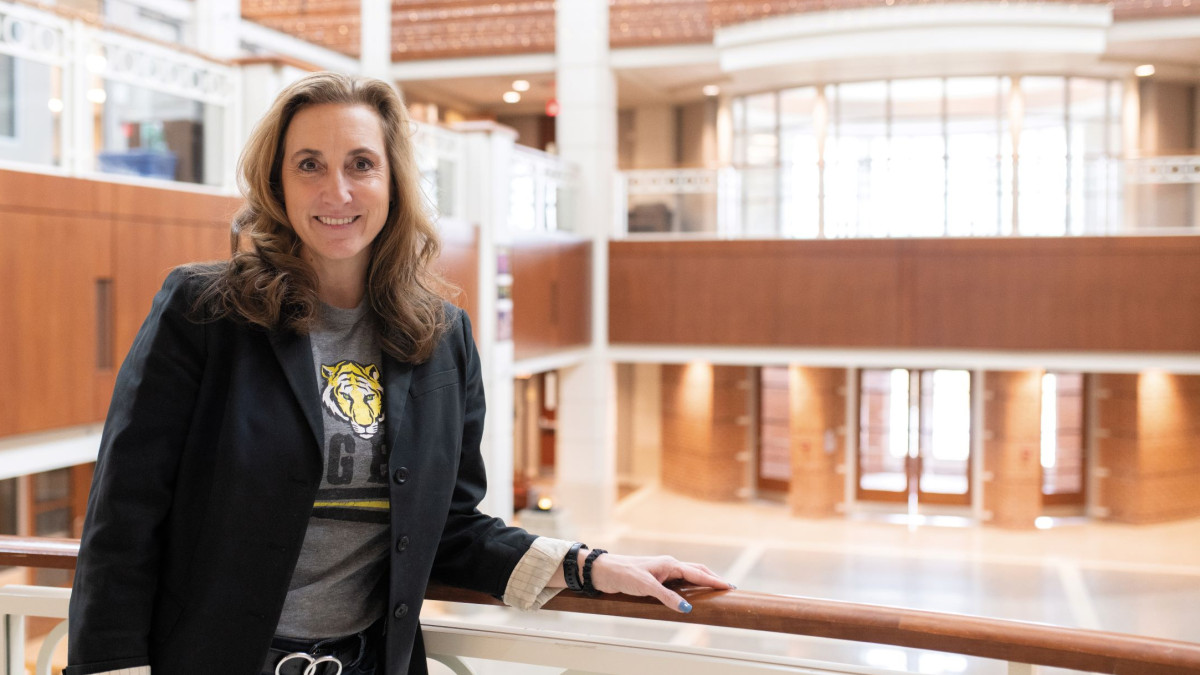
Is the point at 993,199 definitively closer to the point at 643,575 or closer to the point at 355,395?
the point at 643,575

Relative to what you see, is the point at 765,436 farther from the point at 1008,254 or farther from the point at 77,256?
the point at 77,256

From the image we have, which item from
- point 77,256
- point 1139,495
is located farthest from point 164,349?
point 1139,495

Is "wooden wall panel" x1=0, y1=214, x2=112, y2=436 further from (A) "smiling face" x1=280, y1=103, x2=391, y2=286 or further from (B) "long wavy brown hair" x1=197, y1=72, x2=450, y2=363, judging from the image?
(A) "smiling face" x1=280, y1=103, x2=391, y2=286

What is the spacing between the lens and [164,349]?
1489 millimetres

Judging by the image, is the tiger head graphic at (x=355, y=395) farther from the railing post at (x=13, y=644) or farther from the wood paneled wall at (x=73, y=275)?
the wood paneled wall at (x=73, y=275)

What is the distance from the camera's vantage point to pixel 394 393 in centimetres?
165

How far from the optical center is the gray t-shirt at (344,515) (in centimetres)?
160

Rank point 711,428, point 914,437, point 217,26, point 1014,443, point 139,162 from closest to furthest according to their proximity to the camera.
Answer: point 139,162 → point 217,26 → point 1014,443 → point 914,437 → point 711,428

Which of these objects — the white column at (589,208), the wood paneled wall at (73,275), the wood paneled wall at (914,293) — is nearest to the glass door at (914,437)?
the wood paneled wall at (914,293)

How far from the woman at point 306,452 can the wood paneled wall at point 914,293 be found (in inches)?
456

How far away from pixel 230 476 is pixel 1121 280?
12.5m

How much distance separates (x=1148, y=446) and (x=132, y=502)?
1515 cm

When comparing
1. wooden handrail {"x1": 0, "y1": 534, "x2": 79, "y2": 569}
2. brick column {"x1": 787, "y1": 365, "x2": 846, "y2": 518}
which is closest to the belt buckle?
wooden handrail {"x1": 0, "y1": 534, "x2": 79, "y2": 569}

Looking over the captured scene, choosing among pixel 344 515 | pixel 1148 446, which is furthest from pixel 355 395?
pixel 1148 446
